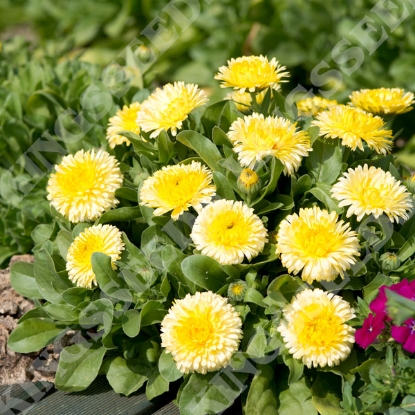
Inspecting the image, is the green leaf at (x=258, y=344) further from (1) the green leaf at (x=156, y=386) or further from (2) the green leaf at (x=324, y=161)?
(2) the green leaf at (x=324, y=161)

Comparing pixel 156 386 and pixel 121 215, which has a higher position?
pixel 121 215

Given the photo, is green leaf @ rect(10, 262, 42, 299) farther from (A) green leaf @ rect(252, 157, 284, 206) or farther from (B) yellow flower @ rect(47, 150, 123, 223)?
(A) green leaf @ rect(252, 157, 284, 206)

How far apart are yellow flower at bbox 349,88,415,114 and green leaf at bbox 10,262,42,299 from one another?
1098mm

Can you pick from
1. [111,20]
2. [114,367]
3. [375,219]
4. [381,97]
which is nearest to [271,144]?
[375,219]

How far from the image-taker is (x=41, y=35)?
4.52m

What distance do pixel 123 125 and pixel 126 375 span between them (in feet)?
2.49

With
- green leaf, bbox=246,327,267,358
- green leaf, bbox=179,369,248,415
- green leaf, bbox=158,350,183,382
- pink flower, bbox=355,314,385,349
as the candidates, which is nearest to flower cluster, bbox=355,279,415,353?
pink flower, bbox=355,314,385,349

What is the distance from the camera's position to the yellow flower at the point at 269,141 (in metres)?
1.54

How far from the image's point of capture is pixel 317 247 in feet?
4.61

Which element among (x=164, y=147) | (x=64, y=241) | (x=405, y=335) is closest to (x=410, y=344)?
(x=405, y=335)

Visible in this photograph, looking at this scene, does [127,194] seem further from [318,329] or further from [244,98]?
[318,329]

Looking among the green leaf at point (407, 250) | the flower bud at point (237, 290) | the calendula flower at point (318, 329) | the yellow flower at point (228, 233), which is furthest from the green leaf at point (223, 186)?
the green leaf at point (407, 250)

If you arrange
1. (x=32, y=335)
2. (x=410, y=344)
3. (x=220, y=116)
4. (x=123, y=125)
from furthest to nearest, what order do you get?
(x=123, y=125) → (x=220, y=116) → (x=32, y=335) → (x=410, y=344)

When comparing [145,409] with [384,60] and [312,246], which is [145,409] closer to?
[312,246]
